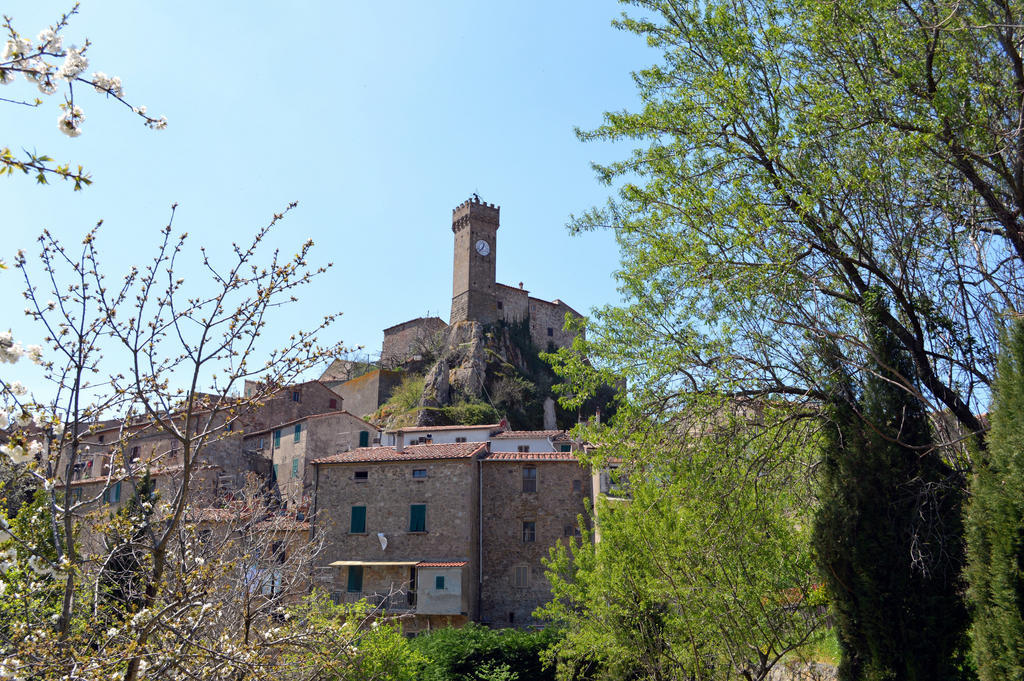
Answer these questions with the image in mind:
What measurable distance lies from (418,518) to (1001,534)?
26607mm

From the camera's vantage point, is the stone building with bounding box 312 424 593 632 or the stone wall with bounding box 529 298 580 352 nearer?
the stone building with bounding box 312 424 593 632

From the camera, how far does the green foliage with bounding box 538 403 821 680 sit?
10.2 metres

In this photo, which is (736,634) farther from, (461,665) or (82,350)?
(461,665)

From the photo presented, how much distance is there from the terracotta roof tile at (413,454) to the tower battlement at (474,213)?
34.2 metres

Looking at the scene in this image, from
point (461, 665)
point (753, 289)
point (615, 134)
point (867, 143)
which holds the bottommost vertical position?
point (461, 665)

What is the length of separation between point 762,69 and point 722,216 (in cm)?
201

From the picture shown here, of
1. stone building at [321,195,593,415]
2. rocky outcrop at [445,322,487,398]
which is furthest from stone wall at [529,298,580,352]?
rocky outcrop at [445,322,487,398]

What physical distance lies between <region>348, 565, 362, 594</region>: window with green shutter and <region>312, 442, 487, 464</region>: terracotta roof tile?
4.55m

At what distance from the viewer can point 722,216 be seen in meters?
9.23

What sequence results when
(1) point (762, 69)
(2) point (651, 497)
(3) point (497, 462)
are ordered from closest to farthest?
(1) point (762, 69) → (2) point (651, 497) → (3) point (497, 462)

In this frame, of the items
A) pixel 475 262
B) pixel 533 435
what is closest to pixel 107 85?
pixel 533 435

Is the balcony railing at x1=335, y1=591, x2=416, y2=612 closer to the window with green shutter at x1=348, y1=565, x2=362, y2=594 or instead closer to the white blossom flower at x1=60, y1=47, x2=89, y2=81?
the window with green shutter at x1=348, y1=565, x2=362, y2=594

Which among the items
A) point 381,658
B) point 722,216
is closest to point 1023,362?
point 722,216

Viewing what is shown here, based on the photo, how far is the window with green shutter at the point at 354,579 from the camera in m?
30.3
